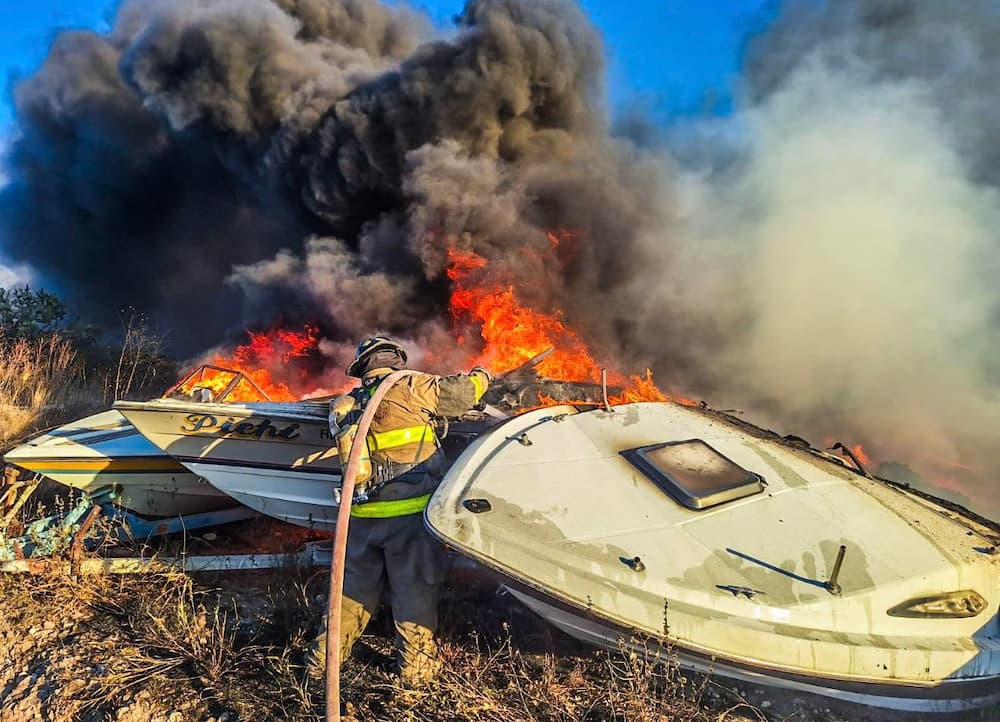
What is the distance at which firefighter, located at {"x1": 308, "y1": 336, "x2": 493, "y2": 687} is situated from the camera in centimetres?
312

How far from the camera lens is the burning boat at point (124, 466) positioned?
452cm

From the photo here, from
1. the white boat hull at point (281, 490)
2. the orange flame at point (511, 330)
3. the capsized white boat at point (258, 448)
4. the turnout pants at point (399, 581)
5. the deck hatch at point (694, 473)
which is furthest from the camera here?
the orange flame at point (511, 330)

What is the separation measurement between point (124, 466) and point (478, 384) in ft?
10.9

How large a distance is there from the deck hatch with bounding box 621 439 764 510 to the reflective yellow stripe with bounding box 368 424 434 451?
1.24 m

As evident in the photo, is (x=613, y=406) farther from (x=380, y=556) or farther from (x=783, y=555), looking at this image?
(x=380, y=556)

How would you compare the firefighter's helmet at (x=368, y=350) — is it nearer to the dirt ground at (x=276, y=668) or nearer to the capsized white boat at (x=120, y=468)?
the dirt ground at (x=276, y=668)

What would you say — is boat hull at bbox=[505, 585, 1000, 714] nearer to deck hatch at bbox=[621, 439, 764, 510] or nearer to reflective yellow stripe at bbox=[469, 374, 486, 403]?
deck hatch at bbox=[621, 439, 764, 510]

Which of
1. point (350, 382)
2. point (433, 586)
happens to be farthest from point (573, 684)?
point (350, 382)

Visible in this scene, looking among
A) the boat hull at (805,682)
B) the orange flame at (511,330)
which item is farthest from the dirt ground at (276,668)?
the orange flame at (511,330)

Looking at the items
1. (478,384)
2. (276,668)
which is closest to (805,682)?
(478,384)

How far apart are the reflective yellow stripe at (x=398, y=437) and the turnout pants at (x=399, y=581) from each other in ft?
1.42

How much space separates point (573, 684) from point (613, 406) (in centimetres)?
176

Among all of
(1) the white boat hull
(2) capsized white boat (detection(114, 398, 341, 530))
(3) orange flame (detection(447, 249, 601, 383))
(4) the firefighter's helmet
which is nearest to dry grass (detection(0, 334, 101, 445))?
(2) capsized white boat (detection(114, 398, 341, 530))

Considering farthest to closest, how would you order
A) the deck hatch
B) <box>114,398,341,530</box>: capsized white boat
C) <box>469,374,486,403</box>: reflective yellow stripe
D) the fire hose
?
<box>114,398,341,530</box>: capsized white boat → <box>469,374,486,403</box>: reflective yellow stripe → the deck hatch → the fire hose
